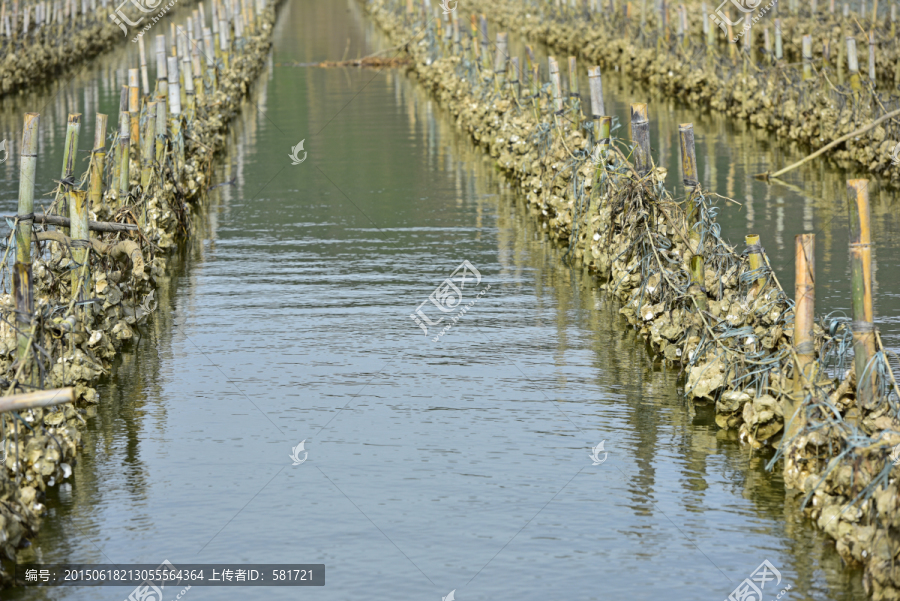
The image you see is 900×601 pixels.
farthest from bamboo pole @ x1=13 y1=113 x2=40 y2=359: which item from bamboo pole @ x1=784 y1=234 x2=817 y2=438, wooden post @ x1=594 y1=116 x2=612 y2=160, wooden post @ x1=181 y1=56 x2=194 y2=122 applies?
wooden post @ x1=181 y1=56 x2=194 y2=122

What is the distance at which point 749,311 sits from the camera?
10.3 meters

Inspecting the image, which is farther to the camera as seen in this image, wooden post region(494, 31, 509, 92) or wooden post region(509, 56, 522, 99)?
wooden post region(494, 31, 509, 92)

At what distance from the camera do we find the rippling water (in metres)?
7.90

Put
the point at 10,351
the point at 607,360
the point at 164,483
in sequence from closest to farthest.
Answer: the point at 164,483, the point at 10,351, the point at 607,360

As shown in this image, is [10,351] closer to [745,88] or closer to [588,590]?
[588,590]

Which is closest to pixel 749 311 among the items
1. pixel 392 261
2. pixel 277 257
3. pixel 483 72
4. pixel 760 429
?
pixel 760 429

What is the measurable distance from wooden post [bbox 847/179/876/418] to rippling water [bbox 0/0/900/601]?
101 centimetres

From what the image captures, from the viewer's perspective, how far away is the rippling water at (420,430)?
790 centimetres

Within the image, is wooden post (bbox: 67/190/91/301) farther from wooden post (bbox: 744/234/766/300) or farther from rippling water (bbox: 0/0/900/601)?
wooden post (bbox: 744/234/766/300)

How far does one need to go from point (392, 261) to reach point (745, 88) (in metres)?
12.8

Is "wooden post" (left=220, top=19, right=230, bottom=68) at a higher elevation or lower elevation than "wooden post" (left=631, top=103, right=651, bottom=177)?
higher

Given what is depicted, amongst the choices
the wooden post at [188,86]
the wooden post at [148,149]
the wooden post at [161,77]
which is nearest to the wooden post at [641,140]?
the wooden post at [148,149]

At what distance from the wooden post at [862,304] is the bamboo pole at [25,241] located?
20.4 feet

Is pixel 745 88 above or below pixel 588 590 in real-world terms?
above
